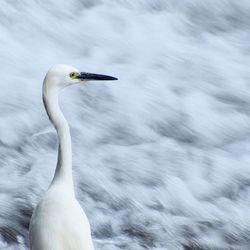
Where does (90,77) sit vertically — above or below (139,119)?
above

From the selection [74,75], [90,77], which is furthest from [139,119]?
[74,75]

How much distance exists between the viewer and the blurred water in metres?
5.68

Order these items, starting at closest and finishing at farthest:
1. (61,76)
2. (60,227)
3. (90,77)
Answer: (60,227), (61,76), (90,77)

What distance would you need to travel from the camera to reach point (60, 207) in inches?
170

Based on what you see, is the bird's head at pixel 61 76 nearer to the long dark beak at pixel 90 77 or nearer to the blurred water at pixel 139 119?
the long dark beak at pixel 90 77

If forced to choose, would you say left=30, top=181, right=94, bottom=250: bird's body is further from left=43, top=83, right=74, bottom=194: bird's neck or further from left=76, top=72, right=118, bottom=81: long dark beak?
left=76, top=72, right=118, bottom=81: long dark beak

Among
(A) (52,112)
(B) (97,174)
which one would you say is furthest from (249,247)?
(A) (52,112)

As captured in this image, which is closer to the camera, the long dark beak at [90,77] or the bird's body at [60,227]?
the bird's body at [60,227]

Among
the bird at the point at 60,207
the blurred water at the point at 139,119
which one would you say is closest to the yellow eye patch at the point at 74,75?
the bird at the point at 60,207

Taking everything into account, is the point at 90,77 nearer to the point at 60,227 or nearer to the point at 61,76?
the point at 61,76

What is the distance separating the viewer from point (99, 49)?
7812 mm

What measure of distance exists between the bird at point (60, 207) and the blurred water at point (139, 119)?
2.43 ft

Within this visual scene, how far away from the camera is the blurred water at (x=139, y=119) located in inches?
223

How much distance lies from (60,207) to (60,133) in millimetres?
292
